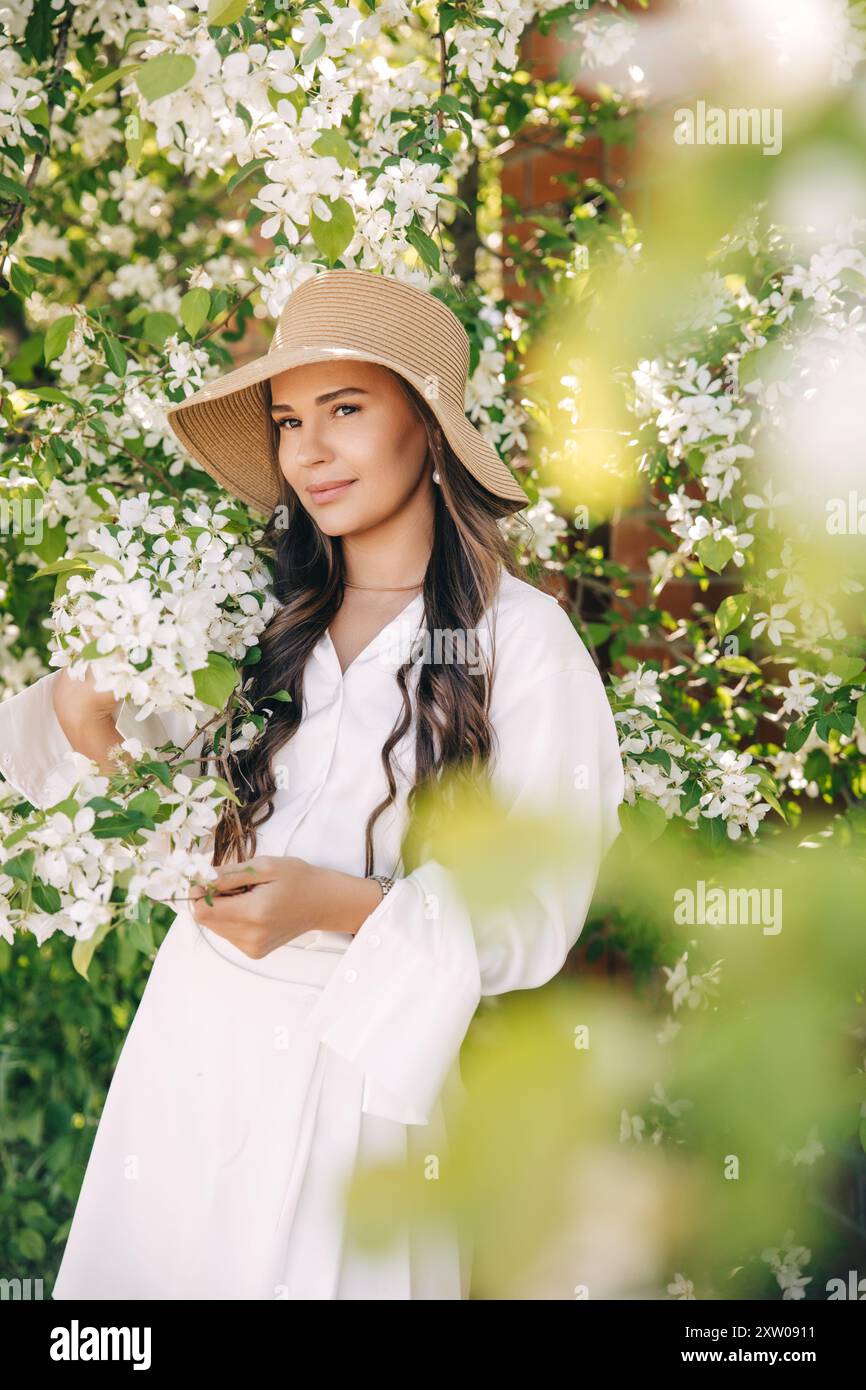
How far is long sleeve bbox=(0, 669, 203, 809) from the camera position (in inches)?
65.5

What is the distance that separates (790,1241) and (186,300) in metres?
1.71

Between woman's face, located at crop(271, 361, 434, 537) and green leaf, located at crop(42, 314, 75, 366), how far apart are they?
43 centimetres

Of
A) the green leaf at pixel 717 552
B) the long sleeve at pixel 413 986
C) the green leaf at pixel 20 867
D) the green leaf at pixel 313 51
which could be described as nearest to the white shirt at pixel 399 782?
the long sleeve at pixel 413 986

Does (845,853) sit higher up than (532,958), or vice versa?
(532,958)

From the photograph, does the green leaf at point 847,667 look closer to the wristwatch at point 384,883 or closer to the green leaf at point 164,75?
the wristwatch at point 384,883

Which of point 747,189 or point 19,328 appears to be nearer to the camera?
point 747,189

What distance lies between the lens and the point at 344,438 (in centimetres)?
168

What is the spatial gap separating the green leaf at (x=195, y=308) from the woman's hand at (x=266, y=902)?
36.1 inches

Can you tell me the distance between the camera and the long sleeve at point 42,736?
1.66m

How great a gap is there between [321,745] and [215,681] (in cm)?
38

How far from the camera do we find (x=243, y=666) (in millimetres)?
1700
